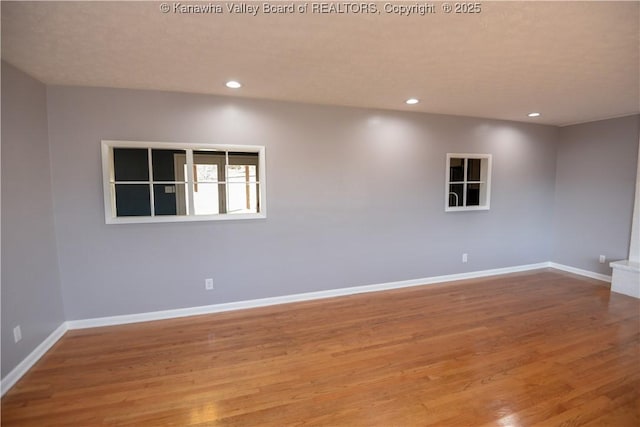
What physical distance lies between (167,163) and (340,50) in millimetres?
2269

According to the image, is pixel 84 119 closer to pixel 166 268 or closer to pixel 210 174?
pixel 210 174

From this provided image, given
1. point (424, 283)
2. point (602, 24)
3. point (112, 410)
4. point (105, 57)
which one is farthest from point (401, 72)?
point (112, 410)

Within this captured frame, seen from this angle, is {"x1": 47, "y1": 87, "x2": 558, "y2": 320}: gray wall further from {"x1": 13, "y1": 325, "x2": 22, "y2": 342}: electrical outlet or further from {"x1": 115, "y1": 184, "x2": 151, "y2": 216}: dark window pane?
{"x1": 13, "y1": 325, "x2": 22, "y2": 342}: electrical outlet

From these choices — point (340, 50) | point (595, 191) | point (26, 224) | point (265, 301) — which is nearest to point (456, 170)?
point (595, 191)

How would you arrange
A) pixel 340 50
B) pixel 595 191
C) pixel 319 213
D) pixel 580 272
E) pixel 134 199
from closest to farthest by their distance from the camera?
pixel 340 50
pixel 134 199
pixel 319 213
pixel 595 191
pixel 580 272

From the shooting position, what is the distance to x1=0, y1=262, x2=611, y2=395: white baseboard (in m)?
2.43

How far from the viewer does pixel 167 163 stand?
11.1 ft

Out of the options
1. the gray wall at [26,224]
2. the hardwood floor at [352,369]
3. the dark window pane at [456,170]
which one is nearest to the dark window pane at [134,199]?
the gray wall at [26,224]

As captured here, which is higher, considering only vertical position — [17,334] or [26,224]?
[26,224]

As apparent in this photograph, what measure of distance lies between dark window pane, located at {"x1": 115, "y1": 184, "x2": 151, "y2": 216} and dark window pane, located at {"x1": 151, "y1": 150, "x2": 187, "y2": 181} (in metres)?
0.19

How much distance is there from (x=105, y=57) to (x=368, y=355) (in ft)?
10.0

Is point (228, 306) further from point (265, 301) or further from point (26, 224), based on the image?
point (26, 224)

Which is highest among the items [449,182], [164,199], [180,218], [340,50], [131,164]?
[340,50]

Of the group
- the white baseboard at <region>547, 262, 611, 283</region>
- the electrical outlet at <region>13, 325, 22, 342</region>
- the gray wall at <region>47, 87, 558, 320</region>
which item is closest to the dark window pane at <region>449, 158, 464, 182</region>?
the gray wall at <region>47, 87, 558, 320</region>
